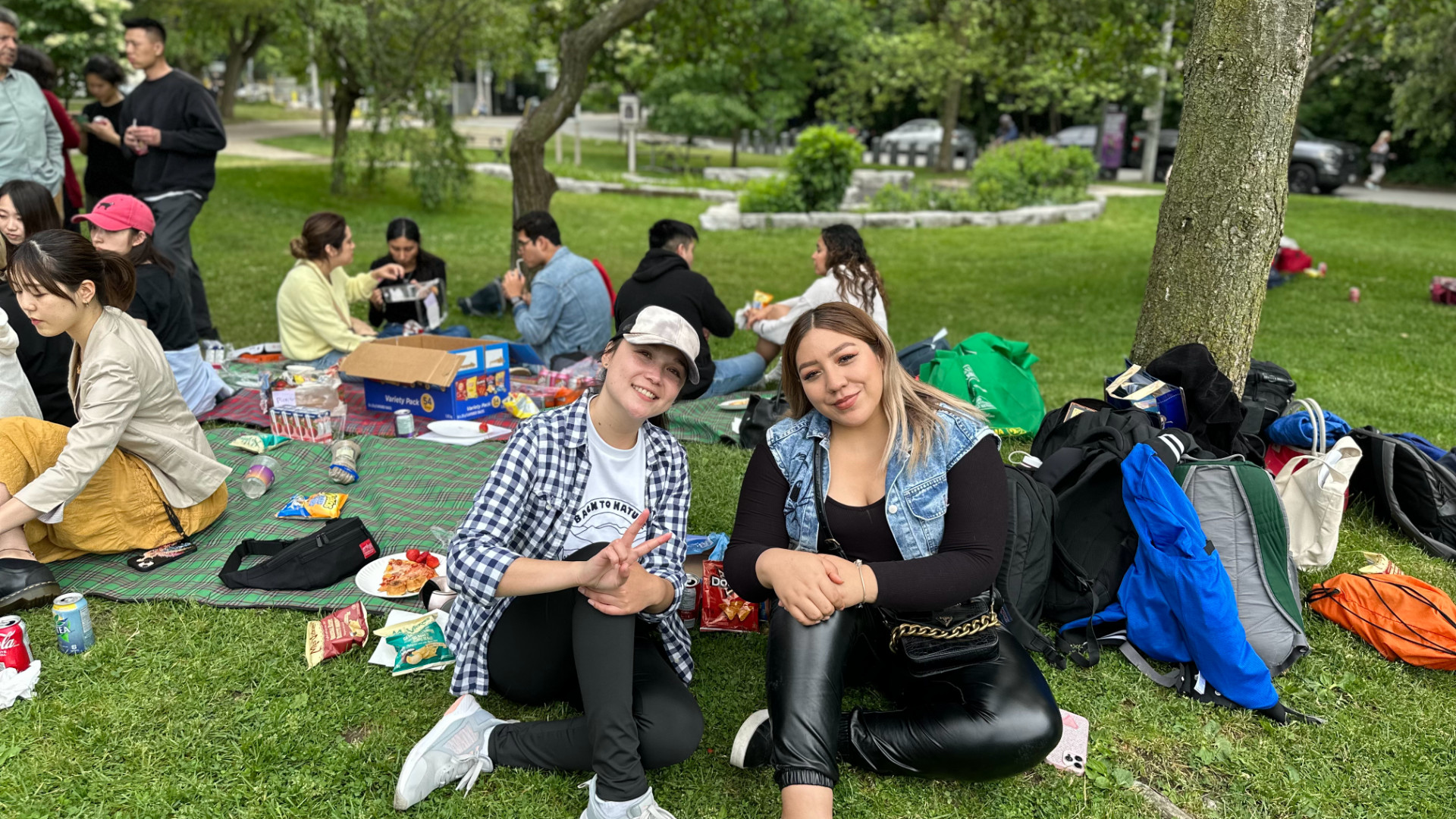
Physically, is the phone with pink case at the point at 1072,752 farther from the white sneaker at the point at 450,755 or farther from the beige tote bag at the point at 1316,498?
the white sneaker at the point at 450,755

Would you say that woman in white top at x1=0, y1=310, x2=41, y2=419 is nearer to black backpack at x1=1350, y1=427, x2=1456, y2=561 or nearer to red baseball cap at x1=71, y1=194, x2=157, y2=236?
red baseball cap at x1=71, y1=194, x2=157, y2=236

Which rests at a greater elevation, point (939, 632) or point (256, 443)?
point (939, 632)

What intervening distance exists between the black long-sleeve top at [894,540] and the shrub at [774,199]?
1233 cm

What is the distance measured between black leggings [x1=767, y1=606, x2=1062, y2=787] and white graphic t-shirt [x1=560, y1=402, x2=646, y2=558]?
1.78 ft

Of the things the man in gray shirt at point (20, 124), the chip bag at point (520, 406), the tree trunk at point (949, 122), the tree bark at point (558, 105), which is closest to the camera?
the chip bag at point (520, 406)

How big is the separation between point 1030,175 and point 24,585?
15.9m

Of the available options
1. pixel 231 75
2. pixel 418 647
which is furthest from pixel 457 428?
pixel 231 75

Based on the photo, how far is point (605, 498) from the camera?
2.84m

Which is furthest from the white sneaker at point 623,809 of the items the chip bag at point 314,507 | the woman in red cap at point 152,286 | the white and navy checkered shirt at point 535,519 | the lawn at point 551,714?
the woman in red cap at point 152,286

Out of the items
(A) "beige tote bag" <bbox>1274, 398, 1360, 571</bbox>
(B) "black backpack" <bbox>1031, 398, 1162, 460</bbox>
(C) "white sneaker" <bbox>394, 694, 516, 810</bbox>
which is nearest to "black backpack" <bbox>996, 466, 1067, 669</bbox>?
(B) "black backpack" <bbox>1031, 398, 1162, 460</bbox>

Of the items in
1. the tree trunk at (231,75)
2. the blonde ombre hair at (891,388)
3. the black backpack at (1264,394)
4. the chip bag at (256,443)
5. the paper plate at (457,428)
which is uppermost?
the tree trunk at (231,75)

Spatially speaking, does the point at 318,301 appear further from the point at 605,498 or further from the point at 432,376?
the point at 605,498

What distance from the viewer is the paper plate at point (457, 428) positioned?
5.39 meters

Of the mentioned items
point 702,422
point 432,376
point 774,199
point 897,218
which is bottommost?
point 702,422
